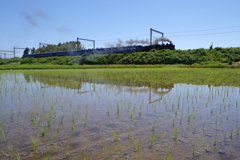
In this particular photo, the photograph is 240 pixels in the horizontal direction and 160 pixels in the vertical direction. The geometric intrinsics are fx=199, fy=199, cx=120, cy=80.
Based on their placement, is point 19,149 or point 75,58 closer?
point 19,149

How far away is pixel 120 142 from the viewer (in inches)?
94.5

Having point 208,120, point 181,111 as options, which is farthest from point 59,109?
point 208,120

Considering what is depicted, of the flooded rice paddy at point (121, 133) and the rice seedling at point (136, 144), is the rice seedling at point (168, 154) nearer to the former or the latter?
the flooded rice paddy at point (121, 133)

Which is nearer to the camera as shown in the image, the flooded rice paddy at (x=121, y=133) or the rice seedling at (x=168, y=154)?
the rice seedling at (x=168, y=154)

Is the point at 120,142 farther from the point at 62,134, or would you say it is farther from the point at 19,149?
the point at 19,149

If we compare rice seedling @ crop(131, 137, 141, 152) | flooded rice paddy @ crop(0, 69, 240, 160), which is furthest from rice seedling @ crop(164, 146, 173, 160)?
rice seedling @ crop(131, 137, 141, 152)

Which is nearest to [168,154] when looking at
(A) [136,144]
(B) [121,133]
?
(A) [136,144]

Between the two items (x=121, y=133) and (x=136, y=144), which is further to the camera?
(x=121, y=133)

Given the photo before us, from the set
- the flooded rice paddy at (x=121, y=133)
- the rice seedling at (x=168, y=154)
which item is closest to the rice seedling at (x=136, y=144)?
the flooded rice paddy at (x=121, y=133)

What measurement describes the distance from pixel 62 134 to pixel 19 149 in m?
0.57

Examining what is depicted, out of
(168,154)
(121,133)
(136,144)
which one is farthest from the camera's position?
(121,133)

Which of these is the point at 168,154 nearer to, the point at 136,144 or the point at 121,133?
the point at 136,144

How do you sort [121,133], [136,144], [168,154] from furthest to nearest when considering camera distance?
[121,133], [136,144], [168,154]

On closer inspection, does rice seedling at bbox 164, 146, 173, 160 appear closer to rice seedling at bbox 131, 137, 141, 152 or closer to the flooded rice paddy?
the flooded rice paddy
